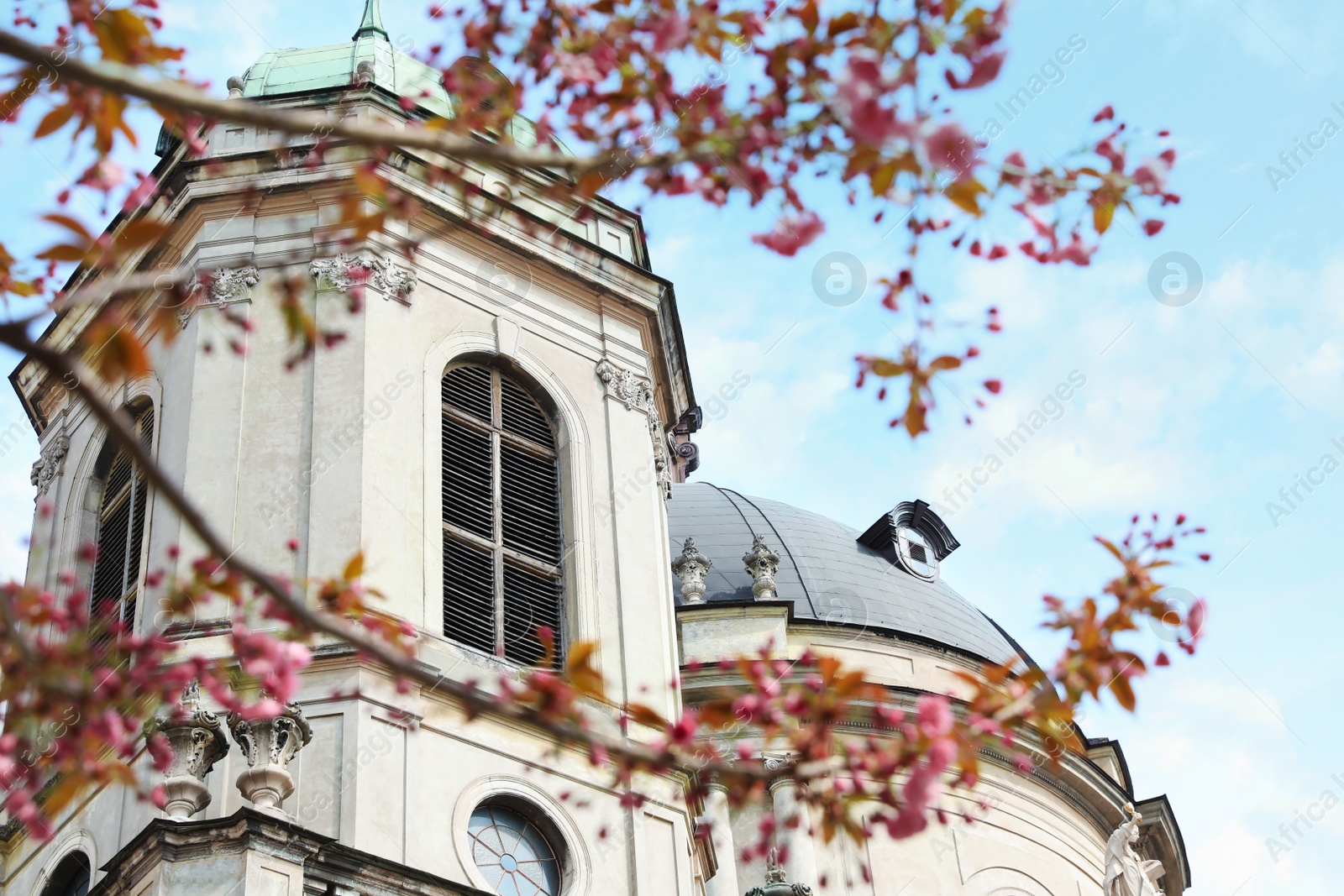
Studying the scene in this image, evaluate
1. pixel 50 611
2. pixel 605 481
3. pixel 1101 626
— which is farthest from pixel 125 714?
pixel 605 481

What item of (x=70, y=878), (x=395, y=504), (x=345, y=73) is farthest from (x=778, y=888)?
(x=345, y=73)

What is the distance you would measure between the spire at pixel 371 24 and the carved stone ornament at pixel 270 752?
41.0 ft

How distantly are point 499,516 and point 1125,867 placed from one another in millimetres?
13446

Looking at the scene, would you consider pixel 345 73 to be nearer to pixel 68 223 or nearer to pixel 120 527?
pixel 120 527

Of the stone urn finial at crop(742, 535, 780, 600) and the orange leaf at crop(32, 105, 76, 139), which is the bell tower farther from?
the orange leaf at crop(32, 105, 76, 139)

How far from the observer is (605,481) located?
2191cm

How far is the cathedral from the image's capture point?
1734cm

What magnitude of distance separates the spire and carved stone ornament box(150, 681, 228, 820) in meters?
12.6

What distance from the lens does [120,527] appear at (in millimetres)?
21906

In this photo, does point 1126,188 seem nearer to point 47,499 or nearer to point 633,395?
point 633,395

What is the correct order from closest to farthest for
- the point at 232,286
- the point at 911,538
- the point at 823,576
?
1. the point at 232,286
2. the point at 823,576
3. the point at 911,538

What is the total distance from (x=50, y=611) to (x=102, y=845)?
9609 millimetres

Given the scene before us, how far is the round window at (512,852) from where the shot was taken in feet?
59.6

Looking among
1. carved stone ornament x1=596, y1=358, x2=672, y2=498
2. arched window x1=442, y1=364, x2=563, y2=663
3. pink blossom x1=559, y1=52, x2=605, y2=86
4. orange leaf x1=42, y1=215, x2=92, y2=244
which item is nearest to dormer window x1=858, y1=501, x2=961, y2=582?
carved stone ornament x1=596, y1=358, x2=672, y2=498
